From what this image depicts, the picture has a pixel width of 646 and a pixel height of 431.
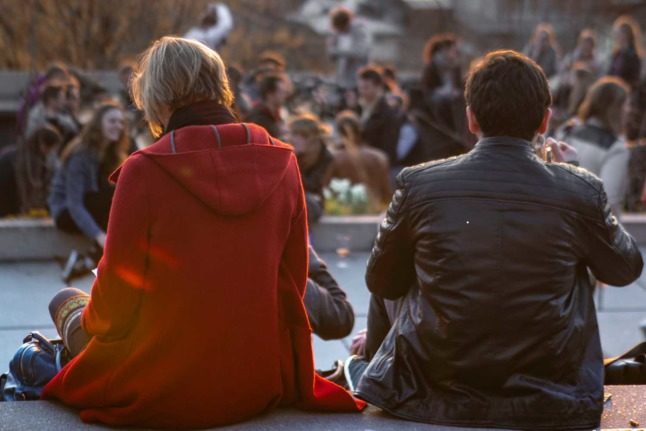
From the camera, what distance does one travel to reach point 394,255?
4.47 m

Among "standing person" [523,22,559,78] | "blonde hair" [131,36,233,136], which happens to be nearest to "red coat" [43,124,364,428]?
"blonde hair" [131,36,233,136]

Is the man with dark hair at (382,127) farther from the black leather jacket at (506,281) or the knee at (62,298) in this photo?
the black leather jacket at (506,281)

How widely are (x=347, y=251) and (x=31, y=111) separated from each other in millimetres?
3381

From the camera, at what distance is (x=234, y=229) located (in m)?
4.15

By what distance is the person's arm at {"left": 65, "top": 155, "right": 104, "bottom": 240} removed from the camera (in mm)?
8320

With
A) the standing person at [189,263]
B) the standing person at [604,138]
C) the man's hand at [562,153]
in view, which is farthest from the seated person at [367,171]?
the standing person at [189,263]

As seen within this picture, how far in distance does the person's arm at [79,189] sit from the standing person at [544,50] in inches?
270

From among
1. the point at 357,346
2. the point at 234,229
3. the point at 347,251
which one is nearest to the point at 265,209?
the point at 234,229

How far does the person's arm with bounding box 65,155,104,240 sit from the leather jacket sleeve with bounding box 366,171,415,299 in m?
4.08

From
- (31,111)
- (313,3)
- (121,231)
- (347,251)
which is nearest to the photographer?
(121,231)

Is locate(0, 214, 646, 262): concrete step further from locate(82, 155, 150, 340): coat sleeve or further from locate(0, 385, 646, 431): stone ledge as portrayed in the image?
locate(82, 155, 150, 340): coat sleeve

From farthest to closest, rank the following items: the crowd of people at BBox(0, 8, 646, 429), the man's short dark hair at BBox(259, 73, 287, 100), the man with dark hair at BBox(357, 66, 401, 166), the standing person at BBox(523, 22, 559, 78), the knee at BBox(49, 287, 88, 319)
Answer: the standing person at BBox(523, 22, 559, 78) → the man with dark hair at BBox(357, 66, 401, 166) → the man's short dark hair at BBox(259, 73, 287, 100) → the knee at BBox(49, 287, 88, 319) → the crowd of people at BBox(0, 8, 646, 429)

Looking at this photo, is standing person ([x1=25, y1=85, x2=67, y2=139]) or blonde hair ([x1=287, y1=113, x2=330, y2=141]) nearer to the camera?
blonde hair ([x1=287, y1=113, x2=330, y2=141])

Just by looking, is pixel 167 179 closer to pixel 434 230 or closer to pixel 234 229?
pixel 234 229
